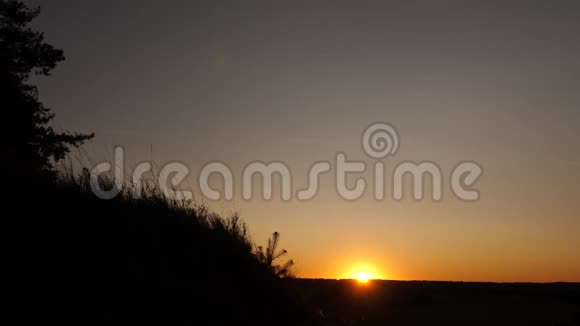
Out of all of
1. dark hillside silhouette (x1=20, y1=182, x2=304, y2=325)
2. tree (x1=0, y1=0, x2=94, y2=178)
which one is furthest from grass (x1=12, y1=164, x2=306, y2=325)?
tree (x1=0, y1=0, x2=94, y2=178)

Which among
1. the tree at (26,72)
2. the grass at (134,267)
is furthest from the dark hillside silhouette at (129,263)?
the tree at (26,72)

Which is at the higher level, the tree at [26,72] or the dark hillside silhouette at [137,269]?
the tree at [26,72]

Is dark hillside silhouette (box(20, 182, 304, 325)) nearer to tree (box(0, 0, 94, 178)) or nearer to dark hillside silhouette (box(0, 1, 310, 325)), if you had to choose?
dark hillside silhouette (box(0, 1, 310, 325))

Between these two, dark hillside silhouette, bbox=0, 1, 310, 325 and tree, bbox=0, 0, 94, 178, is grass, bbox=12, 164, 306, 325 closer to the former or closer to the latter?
dark hillside silhouette, bbox=0, 1, 310, 325

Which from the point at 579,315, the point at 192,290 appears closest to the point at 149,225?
the point at 192,290

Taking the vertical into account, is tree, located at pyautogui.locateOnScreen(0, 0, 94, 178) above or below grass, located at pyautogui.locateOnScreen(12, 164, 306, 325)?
above

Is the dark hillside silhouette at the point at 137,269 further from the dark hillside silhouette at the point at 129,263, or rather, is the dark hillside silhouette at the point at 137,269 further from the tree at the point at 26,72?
the tree at the point at 26,72

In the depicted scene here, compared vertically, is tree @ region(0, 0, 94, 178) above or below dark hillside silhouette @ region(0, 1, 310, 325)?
above

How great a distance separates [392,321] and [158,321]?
11179 mm

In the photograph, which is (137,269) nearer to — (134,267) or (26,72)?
(134,267)

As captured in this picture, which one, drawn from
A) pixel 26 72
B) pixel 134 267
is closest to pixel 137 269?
pixel 134 267

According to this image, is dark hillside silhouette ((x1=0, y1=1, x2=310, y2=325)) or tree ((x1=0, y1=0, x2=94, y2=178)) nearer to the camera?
dark hillside silhouette ((x1=0, y1=1, x2=310, y2=325))

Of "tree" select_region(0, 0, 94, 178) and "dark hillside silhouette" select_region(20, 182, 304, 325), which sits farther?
"tree" select_region(0, 0, 94, 178)

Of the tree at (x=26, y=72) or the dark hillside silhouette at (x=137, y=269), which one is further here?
the tree at (x=26, y=72)
